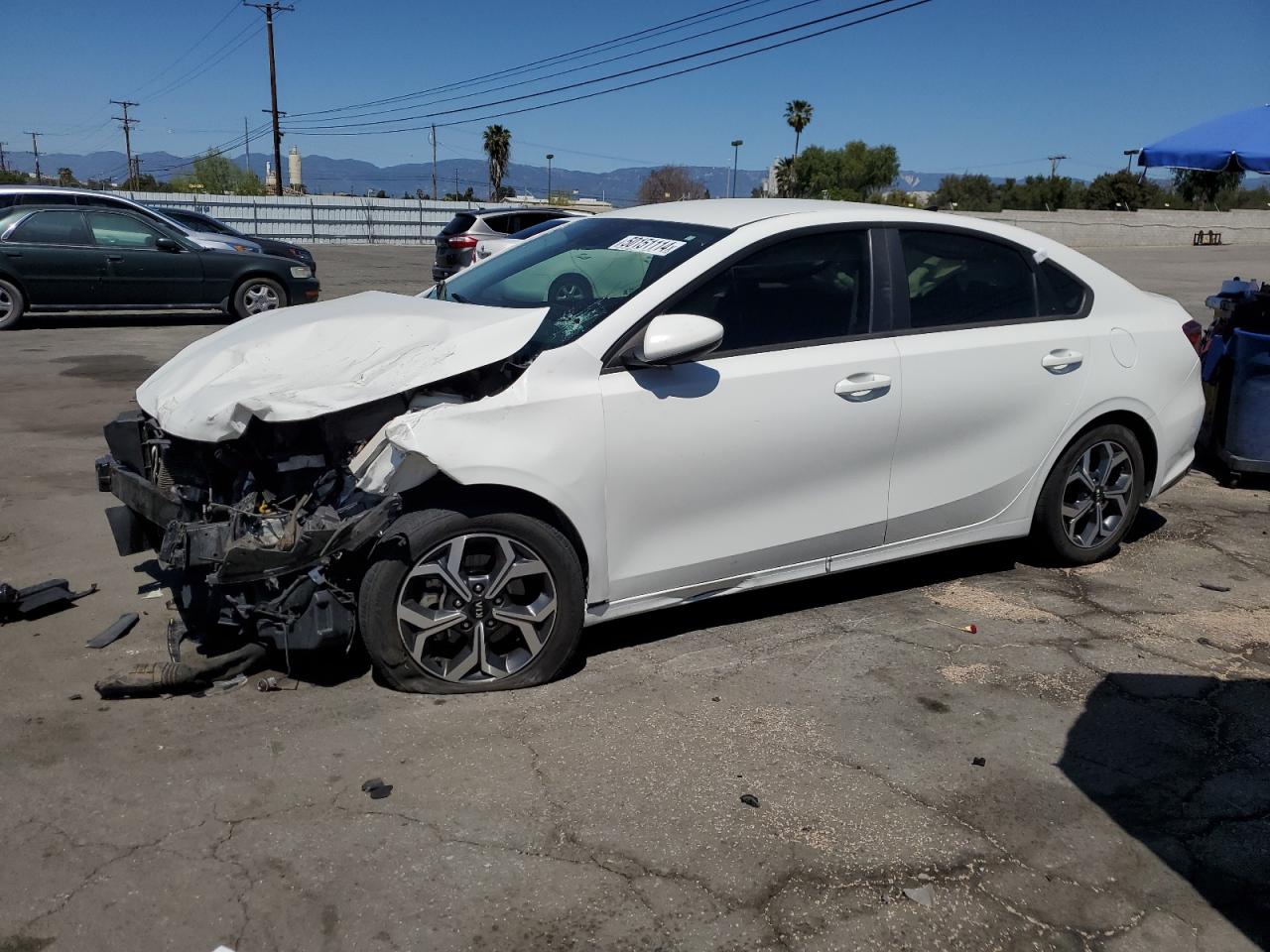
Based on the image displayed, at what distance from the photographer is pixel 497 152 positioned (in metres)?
77.2

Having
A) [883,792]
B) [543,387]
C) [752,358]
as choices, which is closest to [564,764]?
[883,792]

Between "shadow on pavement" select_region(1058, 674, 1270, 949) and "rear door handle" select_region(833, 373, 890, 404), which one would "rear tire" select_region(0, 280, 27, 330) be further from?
"shadow on pavement" select_region(1058, 674, 1270, 949)

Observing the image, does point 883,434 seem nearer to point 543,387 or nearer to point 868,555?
point 868,555

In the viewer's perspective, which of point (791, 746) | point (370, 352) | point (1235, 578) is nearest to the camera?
point (791, 746)

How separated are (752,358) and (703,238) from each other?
555 mm

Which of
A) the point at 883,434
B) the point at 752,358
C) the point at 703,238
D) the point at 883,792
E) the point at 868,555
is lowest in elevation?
the point at 883,792

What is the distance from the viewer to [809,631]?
4637 mm

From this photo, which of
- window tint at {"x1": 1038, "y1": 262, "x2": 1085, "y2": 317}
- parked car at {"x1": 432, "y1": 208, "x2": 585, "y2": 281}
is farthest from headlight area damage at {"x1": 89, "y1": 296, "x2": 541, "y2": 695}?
parked car at {"x1": 432, "y1": 208, "x2": 585, "y2": 281}

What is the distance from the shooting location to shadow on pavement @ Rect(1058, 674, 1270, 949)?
120 inches

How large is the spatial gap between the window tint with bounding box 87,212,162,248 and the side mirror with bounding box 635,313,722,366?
467 inches

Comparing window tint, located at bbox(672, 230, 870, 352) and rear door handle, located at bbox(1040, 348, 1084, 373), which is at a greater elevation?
window tint, located at bbox(672, 230, 870, 352)

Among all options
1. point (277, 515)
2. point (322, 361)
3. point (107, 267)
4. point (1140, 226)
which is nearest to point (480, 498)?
point (277, 515)

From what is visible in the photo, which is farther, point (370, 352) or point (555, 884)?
point (370, 352)

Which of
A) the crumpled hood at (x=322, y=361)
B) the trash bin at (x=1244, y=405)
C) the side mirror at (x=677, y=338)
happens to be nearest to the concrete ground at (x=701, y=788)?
the crumpled hood at (x=322, y=361)
